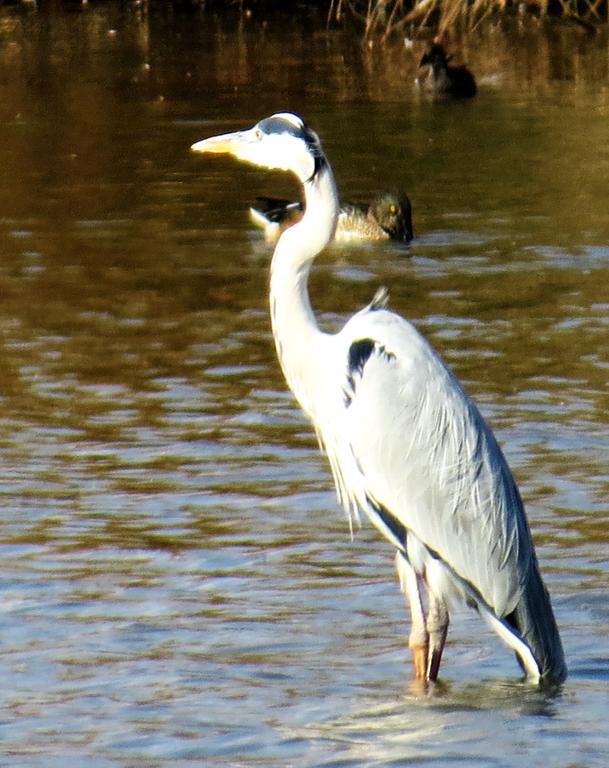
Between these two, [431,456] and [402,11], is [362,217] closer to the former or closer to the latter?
[431,456]

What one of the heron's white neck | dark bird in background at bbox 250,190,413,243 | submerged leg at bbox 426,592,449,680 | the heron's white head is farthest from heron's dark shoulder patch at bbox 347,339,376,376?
→ dark bird in background at bbox 250,190,413,243

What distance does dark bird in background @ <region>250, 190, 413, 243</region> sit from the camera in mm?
12242

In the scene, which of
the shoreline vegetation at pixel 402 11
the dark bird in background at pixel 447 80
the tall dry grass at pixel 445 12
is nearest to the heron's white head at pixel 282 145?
the dark bird in background at pixel 447 80

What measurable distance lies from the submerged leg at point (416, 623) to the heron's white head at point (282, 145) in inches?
54.5

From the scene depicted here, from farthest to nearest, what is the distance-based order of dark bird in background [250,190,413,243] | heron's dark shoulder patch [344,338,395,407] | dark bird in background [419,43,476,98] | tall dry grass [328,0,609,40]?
tall dry grass [328,0,609,40], dark bird in background [419,43,476,98], dark bird in background [250,190,413,243], heron's dark shoulder patch [344,338,395,407]

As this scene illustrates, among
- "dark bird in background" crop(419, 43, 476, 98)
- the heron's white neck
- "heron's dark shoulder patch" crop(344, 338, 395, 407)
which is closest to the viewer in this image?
"heron's dark shoulder patch" crop(344, 338, 395, 407)

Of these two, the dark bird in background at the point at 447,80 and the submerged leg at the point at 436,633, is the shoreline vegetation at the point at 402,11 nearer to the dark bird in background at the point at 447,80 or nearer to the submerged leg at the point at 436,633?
the dark bird in background at the point at 447,80

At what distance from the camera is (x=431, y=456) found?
18.9 feet

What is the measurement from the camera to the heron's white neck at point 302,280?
5.90 m

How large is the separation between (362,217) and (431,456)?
22.9 ft

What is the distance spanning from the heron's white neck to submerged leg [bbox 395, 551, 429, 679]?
686 mm

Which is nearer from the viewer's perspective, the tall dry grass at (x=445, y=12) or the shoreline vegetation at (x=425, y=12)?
the tall dry grass at (x=445, y=12)

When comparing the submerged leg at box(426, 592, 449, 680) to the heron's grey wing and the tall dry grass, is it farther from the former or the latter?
the tall dry grass

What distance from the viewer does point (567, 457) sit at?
24.9ft
